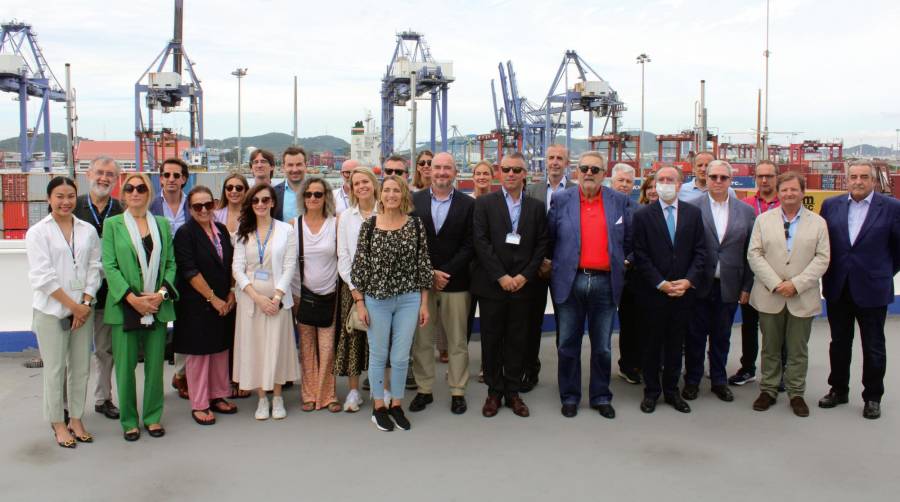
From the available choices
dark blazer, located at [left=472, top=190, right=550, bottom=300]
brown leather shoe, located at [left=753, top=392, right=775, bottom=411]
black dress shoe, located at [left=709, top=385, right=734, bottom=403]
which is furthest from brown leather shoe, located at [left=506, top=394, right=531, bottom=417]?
brown leather shoe, located at [left=753, top=392, right=775, bottom=411]

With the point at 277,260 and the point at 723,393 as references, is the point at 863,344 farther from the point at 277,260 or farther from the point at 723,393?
the point at 277,260

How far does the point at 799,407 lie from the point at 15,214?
1833cm

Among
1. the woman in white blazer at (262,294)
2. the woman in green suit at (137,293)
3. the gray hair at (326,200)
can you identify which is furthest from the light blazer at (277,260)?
the woman in green suit at (137,293)

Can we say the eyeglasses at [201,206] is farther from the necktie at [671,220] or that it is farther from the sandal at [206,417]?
the necktie at [671,220]

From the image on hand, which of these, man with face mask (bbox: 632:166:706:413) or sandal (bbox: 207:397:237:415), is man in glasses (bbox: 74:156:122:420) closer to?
sandal (bbox: 207:397:237:415)

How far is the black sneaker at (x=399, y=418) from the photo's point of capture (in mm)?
3727

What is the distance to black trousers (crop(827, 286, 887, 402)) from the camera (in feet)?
12.9

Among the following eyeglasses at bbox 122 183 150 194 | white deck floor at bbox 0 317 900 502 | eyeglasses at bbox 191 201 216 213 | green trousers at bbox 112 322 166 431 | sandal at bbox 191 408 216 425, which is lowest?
white deck floor at bbox 0 317 900 502

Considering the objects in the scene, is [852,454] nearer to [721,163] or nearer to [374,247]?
[721,163]

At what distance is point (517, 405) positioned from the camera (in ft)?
13.1

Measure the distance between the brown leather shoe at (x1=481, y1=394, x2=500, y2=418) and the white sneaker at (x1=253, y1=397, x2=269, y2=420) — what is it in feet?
4.38

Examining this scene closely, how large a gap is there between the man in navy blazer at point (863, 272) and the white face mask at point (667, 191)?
102cm

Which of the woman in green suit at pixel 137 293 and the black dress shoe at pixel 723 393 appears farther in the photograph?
the black dress shoe at pixel 723 393

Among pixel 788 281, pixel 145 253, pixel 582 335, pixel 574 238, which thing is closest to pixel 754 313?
pixel 788 281
